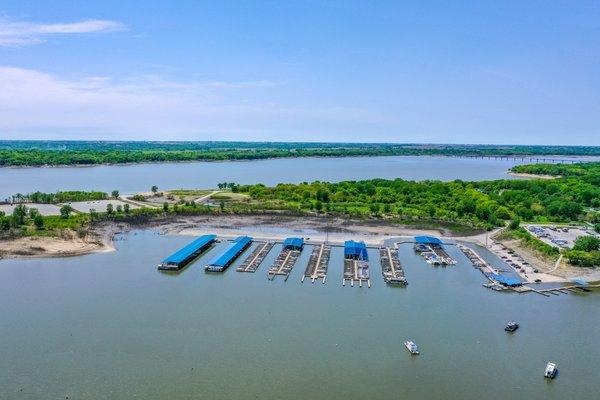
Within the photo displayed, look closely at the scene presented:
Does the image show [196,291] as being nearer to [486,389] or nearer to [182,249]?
[182,249]

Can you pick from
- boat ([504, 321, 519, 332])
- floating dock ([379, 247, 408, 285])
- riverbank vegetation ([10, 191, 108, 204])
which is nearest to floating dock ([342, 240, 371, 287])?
floating dock ([379, 247, 408, 285])

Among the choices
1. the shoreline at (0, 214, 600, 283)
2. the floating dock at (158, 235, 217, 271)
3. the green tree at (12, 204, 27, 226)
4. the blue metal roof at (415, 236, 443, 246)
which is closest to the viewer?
the floating dock at (158, 235, 217, 271)

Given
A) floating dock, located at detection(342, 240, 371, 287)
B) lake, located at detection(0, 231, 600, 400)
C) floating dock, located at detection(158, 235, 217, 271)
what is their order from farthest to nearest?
floating dock, located at detection(158, 235, 217, 271), floating dock, located at detection(342, 240, 371, 287), lake, located at detection(0, 231, 600, 400)

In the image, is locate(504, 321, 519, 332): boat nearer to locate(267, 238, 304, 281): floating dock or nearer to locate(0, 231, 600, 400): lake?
locate(0, 231, 600, 400): lake

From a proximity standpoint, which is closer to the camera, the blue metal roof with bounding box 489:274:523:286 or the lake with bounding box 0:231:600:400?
the lake with bounding box 0:231:600:400

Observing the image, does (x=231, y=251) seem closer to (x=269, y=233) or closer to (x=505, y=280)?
(x=269, y=233)

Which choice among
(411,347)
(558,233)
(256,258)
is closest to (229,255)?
(256,258)
